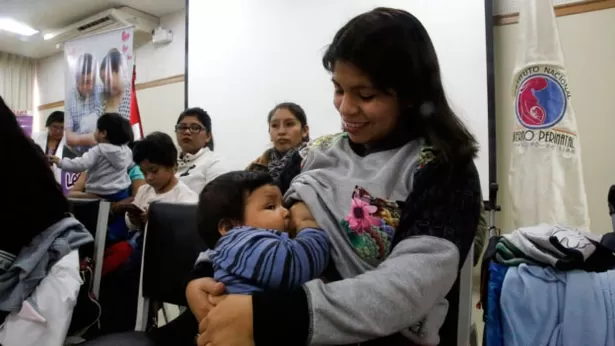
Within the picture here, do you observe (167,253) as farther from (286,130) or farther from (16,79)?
(16,79)

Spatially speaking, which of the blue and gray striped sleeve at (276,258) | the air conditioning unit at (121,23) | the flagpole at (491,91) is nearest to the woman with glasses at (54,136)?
the air conditioning unit at (121,23)

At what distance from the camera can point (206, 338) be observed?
70 cm

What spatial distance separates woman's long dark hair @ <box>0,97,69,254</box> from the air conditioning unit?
11.9 feet

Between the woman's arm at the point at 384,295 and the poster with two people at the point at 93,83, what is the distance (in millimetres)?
→ 3709

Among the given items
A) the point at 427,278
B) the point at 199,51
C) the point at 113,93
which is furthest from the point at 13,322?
the point at 113,93

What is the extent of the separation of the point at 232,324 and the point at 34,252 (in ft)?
2.69

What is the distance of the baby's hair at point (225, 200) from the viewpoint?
0.97m

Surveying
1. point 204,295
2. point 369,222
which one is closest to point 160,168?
point 204,295

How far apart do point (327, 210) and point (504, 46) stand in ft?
7.01

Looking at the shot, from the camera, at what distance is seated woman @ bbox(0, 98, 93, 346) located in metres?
1.16

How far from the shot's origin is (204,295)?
0.83 m

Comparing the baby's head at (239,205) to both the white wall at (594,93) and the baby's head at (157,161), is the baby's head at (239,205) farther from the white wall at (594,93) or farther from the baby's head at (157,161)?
the white wall at (594,93)

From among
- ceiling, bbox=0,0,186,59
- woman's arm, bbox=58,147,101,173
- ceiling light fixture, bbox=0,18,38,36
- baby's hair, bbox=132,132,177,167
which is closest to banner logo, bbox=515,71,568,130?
baby's hair, bbox=132,132,177,167

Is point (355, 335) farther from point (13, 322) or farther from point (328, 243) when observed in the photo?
point (13, 322)
